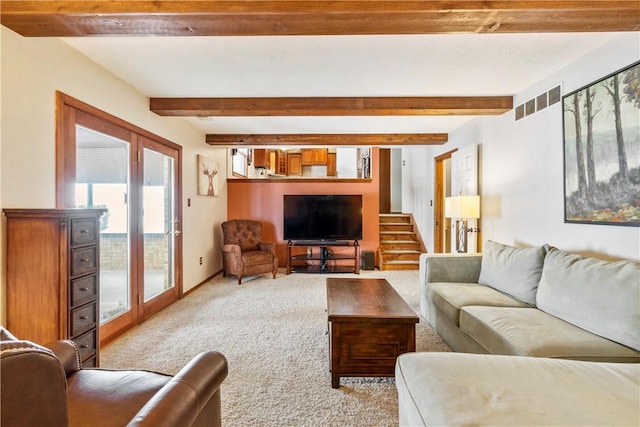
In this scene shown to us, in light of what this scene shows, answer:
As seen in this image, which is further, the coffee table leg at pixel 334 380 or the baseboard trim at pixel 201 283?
the baseboard trim at pixel 201 283

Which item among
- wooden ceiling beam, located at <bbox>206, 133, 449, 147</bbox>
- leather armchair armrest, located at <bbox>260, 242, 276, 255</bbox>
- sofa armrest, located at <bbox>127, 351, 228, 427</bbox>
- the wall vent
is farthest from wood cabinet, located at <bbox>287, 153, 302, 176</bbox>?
sofa armrest, located at <bbox>127, 351, 228, 427</bbox>

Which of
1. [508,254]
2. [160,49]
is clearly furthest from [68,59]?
[508,254]

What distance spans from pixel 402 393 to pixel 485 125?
3635 mm

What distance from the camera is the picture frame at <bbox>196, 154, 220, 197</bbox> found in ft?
14.6

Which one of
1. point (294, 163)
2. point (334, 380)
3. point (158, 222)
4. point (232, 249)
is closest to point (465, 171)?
point (334, 380)

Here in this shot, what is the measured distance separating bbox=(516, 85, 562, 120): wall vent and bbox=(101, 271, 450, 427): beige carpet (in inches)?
94.7

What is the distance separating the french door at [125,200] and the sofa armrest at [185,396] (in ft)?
5.99

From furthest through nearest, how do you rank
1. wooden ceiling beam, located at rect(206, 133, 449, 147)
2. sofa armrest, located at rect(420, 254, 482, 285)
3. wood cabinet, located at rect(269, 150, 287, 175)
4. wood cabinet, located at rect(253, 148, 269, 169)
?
wood cabinet, located at rect(269, 150, 287, 175), wood cabinet, located at rect(253, 148, 269, 169), wooden ceiling beam, located at rect(206, 133, 449, 147), sofa armrest, located at rect(420, 254, 482, 285)

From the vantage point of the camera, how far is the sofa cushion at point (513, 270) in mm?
2281

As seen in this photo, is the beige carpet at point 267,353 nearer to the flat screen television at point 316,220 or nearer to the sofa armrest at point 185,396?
the sofa armrest at point 185,396

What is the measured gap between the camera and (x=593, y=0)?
1.57m

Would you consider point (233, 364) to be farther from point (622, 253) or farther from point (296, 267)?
point (296, 267)

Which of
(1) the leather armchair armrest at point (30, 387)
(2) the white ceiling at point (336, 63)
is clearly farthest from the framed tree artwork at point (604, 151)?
(1) the leather armchair armrest at point (30, 387)

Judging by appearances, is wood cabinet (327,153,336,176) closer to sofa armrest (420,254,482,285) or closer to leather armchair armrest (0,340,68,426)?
sofa armrest (420,254,482,285)
